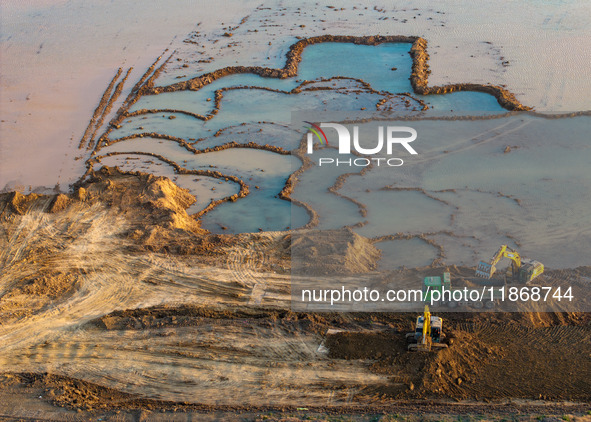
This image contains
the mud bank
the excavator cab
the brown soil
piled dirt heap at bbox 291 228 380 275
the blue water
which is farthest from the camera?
the mud bank

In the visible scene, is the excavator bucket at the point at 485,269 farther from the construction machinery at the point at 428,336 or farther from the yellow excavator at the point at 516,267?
the construction machinery at the point at 428,336

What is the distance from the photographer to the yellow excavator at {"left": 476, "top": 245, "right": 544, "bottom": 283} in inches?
623

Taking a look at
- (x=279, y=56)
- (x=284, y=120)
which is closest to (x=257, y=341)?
(x=284, y=120)

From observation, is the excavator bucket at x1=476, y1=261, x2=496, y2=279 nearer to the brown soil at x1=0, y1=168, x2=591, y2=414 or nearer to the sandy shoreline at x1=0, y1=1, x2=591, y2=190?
the brown soil at x1=0, y1=168, x2=591, y2=414

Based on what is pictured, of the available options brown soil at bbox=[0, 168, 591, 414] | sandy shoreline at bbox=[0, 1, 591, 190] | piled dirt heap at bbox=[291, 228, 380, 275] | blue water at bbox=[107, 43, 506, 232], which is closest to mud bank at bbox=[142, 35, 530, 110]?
blue water at bbox=[107, 43, 506, 232]

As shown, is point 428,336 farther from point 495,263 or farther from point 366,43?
point 366,43

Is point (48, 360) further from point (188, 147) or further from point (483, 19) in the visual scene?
point (483, 19)

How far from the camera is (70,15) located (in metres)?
33.8

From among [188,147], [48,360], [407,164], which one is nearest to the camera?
[48,360]

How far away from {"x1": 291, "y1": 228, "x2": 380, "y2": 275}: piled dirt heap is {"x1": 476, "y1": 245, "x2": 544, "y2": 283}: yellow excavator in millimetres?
2967

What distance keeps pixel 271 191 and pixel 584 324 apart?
1022 centimetres

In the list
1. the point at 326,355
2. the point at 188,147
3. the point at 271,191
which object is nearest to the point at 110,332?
the point at 326,355

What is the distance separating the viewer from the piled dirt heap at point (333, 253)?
1728 cm

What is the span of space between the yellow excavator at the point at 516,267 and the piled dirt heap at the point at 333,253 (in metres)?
2.97
